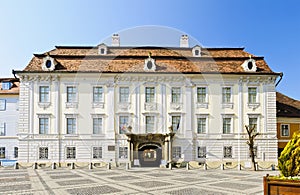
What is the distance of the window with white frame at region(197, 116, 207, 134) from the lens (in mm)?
26125

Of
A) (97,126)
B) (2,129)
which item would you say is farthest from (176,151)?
(2,129)

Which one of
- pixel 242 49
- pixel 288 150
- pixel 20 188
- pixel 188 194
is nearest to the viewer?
pixel 288 150

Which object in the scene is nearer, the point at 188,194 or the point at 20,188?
the point at 188,194

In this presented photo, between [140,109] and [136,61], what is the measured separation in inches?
178

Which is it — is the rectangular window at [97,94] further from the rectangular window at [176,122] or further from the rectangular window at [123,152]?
the rectangular window at [176,122]

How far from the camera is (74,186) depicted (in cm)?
1306

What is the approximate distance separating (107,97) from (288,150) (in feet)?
60.7

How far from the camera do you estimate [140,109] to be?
25.9 meters

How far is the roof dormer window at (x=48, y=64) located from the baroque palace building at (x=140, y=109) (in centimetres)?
8

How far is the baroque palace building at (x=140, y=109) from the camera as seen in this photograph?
25.4m

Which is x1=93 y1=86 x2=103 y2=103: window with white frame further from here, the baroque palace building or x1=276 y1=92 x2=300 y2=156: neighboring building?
x1=276 y1=92 x2=300 y2=156: neighboring building

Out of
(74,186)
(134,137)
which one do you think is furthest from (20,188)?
(134,137)

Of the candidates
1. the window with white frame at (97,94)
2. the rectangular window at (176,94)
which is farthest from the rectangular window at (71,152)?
the rectangular window at (176,94)

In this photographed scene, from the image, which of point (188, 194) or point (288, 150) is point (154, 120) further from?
point (288, 150)
